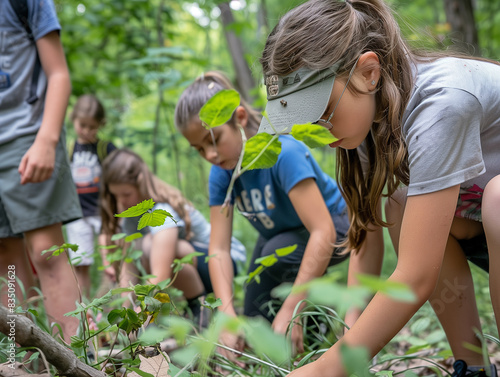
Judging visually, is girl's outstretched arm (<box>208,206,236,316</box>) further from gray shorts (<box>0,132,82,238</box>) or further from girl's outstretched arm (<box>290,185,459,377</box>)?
girl's outstretched arm (<box>290,185,459,377</box>)

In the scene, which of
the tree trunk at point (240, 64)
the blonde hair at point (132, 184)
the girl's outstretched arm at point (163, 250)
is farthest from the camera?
the tree trunk at point (240, 64)

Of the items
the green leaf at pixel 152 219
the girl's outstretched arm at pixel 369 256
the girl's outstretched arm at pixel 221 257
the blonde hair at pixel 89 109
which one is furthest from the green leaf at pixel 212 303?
the blonde hair at pixel 89 109

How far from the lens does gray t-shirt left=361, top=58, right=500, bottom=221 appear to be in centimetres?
100

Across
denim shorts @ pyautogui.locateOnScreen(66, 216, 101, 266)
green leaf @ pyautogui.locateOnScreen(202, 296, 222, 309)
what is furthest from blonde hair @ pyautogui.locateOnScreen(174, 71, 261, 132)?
denim shorts @ pyautogui.locateOnScreen(66, 216, 101, 266)

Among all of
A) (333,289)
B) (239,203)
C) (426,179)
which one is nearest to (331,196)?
(239,203)

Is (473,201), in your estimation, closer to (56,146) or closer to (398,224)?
(398,224)

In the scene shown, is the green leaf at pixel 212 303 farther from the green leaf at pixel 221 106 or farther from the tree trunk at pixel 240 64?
the tree trunk at pixel 240 64

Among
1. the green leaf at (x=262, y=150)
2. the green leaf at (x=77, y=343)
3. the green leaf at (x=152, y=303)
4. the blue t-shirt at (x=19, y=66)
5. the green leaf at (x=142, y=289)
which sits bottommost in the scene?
the green leaf at (x=77, y=343)

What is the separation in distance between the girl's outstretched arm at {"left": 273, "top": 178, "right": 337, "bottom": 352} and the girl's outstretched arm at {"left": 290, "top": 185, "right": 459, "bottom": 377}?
0.64 metres

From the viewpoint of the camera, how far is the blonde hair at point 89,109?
344 cm

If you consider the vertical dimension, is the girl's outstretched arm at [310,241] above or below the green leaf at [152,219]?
below

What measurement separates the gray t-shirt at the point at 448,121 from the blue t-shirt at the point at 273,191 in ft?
2.44

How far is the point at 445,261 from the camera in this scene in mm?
1379

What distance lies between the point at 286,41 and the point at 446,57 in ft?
1.29
